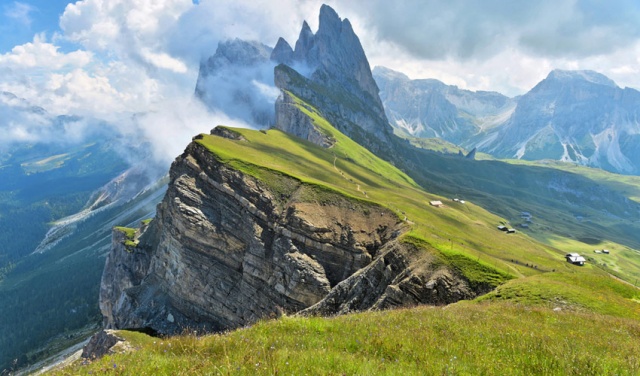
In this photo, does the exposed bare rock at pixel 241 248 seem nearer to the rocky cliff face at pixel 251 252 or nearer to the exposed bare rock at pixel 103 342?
the rocky cliff face at pixel 251 252

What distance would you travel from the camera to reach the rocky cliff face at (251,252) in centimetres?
A: 5994

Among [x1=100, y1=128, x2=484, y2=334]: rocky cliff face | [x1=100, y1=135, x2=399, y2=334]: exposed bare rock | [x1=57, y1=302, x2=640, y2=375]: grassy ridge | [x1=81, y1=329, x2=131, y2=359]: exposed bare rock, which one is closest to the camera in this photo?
[x1=57, y1=302, x2=640, y2=375]: grassy ridge

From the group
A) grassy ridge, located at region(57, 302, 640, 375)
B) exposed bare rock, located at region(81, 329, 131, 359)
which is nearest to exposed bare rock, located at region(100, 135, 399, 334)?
exposed bare rock, located at region(81, 329, 131, 359)

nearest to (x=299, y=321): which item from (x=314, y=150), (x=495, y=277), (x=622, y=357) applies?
(x=622, y=357)

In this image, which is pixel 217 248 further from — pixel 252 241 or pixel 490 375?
pixel 490 375

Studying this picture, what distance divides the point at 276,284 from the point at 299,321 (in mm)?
52406

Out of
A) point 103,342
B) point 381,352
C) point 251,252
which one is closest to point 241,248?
point 251,252

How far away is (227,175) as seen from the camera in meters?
74.8

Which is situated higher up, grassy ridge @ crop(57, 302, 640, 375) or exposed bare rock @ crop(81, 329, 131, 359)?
grassy ridge @ crop(57, 302, 640, 375)

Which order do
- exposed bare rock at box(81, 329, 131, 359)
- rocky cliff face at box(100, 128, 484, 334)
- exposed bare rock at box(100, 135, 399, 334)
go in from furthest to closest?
exposed bare rock at box(100, 135, 399, 334)
rocky cliff face at box(100, 128, 484, 334)
exposed bare rock at box(81, 329, 131, 359)

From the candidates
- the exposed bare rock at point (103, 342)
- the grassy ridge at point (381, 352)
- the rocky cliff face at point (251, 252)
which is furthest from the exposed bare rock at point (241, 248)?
the grassy ridge at point (381, 352)

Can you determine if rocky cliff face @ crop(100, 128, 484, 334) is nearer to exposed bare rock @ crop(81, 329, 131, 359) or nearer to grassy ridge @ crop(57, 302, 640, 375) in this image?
exposed bare rock @ crop(81, 329, 131, 359)

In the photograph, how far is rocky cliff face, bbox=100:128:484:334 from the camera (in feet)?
197

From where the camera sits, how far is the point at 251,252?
6769 cm
